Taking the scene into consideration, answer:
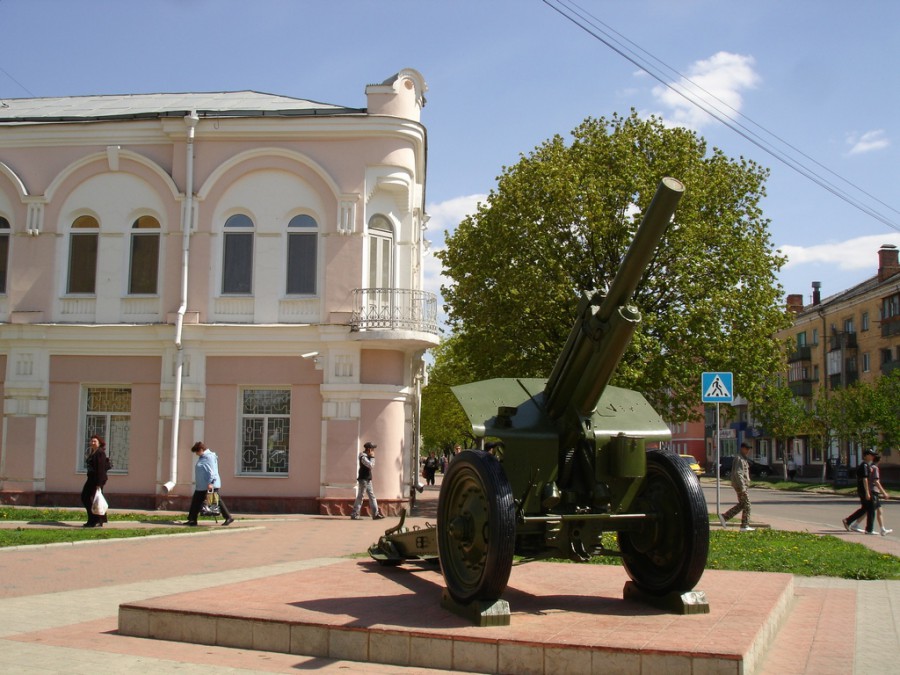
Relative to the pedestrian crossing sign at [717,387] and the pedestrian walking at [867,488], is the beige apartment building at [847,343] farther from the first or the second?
the pedestrian crossing sign at [717,387]

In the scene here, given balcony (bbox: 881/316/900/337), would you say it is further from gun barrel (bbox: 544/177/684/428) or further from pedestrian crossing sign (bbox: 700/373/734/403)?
gun barrel (bbox: 544/177/684/428)

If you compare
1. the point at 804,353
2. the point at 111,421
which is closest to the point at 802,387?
the point at 804,353

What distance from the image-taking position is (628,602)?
27.8 ft

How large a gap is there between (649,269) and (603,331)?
17.8 metres

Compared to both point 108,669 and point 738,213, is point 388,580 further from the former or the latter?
point 738,213

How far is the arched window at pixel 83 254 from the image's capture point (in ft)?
77.0

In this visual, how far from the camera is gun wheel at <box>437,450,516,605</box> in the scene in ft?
23.7

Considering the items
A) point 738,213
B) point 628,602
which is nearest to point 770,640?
point 628,602

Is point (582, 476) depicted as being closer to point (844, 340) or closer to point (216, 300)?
point (216, 300)

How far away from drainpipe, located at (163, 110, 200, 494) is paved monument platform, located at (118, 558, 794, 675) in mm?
13485

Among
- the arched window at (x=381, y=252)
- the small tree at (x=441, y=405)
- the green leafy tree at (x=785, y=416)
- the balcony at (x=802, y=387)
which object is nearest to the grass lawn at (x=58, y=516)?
the arched window at (x=381, y=252)

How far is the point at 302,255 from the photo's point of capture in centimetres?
2297

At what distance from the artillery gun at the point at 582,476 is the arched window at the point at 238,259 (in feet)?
49.8

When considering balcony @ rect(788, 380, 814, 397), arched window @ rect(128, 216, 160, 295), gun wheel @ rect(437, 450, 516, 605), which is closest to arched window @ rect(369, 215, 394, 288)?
arched window @ rect(128, 216, 160, 295)
